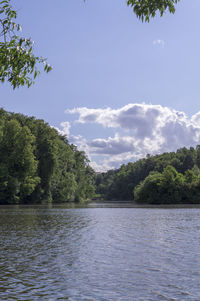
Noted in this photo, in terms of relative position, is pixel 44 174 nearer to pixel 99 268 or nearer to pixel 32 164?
pixel 32 164

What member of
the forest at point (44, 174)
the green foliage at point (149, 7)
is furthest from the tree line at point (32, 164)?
the green foliage at point (149, 7)

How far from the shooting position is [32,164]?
267 feet

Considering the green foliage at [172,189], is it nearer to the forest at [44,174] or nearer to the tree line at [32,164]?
the forest at [44,174]

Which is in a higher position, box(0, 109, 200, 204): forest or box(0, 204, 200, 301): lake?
box(0, 109, 200, 204): forest

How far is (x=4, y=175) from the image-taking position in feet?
257

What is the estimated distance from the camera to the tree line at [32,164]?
81.0 metres

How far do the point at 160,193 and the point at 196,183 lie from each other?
1083 cm

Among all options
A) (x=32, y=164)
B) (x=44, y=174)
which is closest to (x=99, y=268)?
(x=32, y=164)

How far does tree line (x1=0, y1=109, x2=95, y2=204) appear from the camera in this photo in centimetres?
8100

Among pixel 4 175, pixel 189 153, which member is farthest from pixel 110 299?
pixel 189 153

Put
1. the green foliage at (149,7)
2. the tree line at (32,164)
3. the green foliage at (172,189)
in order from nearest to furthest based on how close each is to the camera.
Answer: the green foliage at (149,7), the tree line at (32,164), the green foliage at (172,189)

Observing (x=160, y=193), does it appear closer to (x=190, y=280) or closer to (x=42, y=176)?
(x=42, y=176)

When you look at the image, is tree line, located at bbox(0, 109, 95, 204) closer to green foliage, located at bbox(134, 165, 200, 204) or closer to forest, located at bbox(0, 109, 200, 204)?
forest, located at bbox(0, 109, 200, 204)

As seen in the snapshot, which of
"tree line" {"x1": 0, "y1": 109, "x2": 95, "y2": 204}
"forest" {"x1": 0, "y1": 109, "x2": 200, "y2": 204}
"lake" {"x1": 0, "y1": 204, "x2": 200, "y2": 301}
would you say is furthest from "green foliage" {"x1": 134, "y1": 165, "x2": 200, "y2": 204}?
"lake" {"x1": 0, "y1": 204, "x2": 200, "y2": 301}
